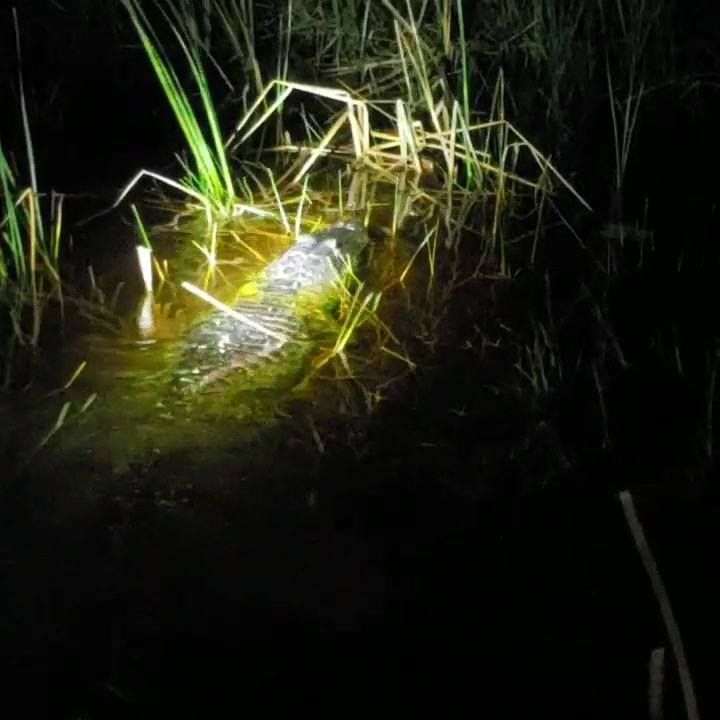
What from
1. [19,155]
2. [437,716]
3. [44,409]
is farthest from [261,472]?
[19,155]

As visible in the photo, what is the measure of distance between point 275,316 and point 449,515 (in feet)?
2.16

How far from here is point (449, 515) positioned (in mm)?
2135

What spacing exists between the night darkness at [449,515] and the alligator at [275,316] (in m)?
0.19

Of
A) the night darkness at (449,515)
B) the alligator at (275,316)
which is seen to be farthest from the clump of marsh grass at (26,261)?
the alligator at (275,316)

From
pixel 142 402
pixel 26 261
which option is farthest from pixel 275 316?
pixel 26 261

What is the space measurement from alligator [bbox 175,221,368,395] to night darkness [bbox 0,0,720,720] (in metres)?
0.19

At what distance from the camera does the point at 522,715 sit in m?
1.81

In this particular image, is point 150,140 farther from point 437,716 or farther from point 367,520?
point 437,716

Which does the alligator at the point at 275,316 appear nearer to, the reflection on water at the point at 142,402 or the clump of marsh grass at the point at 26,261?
the reflection on water at the point at 142,402

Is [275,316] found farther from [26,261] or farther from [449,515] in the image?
[449,515]

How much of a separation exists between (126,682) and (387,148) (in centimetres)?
165

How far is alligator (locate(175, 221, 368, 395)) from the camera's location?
2494 millimetres

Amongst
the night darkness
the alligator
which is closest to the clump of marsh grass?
the night darkness

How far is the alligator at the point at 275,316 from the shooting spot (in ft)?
8.18
